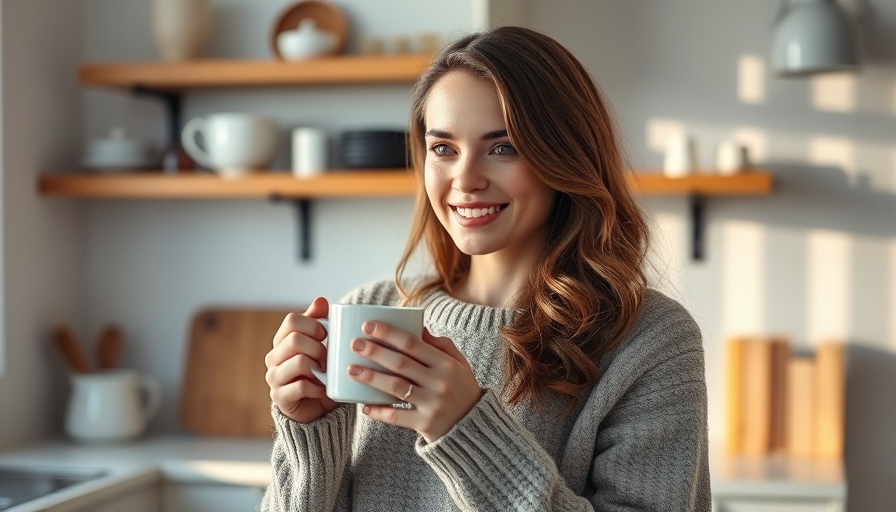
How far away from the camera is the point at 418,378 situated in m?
0.98

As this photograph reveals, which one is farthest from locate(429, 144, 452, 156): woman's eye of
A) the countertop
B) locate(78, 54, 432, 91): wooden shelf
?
locate(78, 54, 432, 91): wooden shelf

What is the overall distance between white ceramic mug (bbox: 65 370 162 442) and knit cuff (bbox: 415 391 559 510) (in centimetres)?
173

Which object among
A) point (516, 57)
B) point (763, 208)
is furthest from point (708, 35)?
point (516, 57)

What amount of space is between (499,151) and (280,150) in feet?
5.40

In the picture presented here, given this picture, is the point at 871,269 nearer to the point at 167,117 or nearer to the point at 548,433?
the point at 548,433

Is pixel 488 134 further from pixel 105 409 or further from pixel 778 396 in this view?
pixel 105 409

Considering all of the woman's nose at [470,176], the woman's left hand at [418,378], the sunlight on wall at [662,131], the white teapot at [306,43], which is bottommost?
the woman's left hand at [418,378]

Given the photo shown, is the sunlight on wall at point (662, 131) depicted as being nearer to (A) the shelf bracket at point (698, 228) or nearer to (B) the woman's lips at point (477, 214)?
(A) the shelf bracket at point (698, 228)

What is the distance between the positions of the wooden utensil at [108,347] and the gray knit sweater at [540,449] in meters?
1.64

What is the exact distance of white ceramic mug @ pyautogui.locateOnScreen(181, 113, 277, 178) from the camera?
2574mm

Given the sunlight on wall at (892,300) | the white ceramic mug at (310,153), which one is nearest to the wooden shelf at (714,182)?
the sunlight on wall at (892,300)

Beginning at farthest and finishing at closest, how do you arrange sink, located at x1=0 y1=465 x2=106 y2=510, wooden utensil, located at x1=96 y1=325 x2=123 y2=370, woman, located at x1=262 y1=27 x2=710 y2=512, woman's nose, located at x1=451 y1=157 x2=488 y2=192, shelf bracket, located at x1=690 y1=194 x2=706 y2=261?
wooden utensil, located at x1=96 y1=325 x2=123 y2=370
shelf bracket, located at x1=690 y1=194 x2=706 y2=261
sink, located at x1=0 y1=465 x2=106 y2=510
woman's nose, located at x1=451 y1=157 x2=488 y2=192
woman, located at x1=262 y1=27 x2=710 y2=512

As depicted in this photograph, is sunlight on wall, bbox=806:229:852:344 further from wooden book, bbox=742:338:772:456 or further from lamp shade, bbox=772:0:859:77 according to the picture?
lamp shade, bbox=772:0:859:77

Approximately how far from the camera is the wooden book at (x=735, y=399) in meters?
2.53
